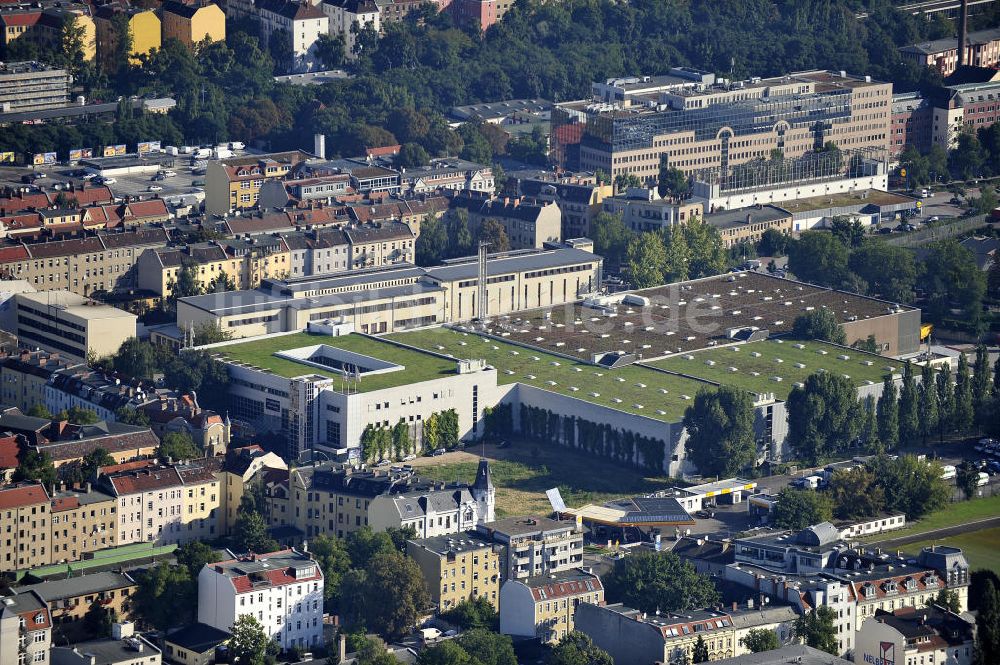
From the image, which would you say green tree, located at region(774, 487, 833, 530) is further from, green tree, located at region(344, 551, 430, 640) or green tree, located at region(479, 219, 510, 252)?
green tree, located at region(479, 219, 510, 252)

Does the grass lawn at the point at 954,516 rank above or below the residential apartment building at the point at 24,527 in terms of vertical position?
below

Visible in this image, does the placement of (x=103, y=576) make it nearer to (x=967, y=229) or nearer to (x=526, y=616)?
(x=526, y=616)

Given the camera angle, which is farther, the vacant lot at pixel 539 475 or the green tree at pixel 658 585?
the vacant lot at pixel 539 475

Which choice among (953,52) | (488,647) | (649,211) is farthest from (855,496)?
(953,52)

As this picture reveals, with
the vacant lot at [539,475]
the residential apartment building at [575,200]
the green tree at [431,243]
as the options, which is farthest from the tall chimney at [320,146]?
the vacant lot at [539,475]

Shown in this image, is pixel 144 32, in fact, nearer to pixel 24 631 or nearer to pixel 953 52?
pixel 953 52

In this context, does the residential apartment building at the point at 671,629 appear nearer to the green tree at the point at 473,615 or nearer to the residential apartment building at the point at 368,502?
the green tree at the point at 473,615
